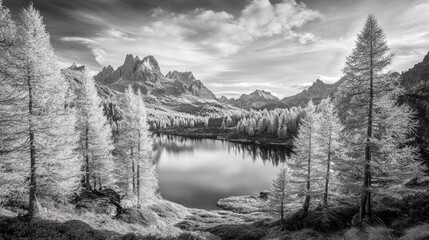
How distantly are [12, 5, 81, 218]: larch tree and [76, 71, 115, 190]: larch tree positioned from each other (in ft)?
29.7

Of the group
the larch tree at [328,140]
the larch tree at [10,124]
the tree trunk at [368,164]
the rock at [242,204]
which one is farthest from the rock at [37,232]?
the rock at [242,204]

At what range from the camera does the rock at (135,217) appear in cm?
2155

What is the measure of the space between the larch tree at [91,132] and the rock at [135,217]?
5.98 metres

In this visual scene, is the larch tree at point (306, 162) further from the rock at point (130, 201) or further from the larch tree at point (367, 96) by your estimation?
the rock at point (130, 201)

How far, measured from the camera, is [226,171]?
68250mm

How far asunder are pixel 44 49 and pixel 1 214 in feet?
34.5

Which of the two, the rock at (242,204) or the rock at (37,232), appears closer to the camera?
the rock at (37,232)

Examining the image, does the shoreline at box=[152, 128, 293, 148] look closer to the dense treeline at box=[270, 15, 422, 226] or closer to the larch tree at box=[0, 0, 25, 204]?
the dense treeline at box=[270, 15, 422, 226]

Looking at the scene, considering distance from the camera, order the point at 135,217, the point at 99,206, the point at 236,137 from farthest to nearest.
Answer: the point at 236,137 < the point at 135,217 < the point at 99,206

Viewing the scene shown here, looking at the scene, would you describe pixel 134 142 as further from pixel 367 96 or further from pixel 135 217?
pixel 367 96

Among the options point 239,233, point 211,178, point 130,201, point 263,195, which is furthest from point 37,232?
point 211,178

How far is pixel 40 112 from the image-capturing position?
13633 millimetres

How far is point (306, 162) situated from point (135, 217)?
66.1 ft

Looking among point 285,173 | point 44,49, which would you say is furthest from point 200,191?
point 44,49
